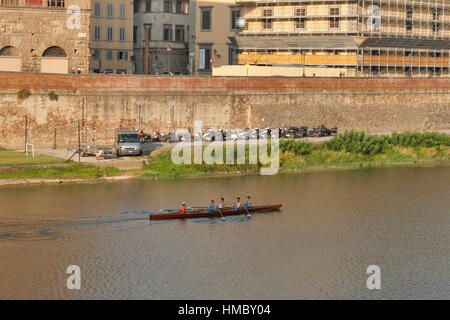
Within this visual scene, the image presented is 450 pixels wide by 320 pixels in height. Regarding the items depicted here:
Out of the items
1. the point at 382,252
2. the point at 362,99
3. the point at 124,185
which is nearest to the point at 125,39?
the point at 362,99

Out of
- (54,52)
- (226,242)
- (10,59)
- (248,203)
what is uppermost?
(54,52)

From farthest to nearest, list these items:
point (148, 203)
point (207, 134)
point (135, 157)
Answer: point (207, 134)
point (135, 157)
point (148, 203)

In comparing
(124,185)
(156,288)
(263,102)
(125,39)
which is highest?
(125,39)

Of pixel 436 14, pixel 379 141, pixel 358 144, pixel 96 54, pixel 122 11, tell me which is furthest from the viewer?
pixel 436 14

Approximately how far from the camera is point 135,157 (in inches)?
2095

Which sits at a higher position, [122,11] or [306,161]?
[122,11]

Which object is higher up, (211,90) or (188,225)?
(211,90)

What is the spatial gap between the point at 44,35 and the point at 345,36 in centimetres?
2909

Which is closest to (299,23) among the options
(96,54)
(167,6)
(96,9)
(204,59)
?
(204,59)

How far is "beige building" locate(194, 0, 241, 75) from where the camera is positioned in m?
80.0

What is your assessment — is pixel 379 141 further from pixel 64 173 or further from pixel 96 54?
pixel 96 54

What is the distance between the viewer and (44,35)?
60562 mm

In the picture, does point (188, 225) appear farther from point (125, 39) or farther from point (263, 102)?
point (125, 39)

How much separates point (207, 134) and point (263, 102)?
6.89 metres
